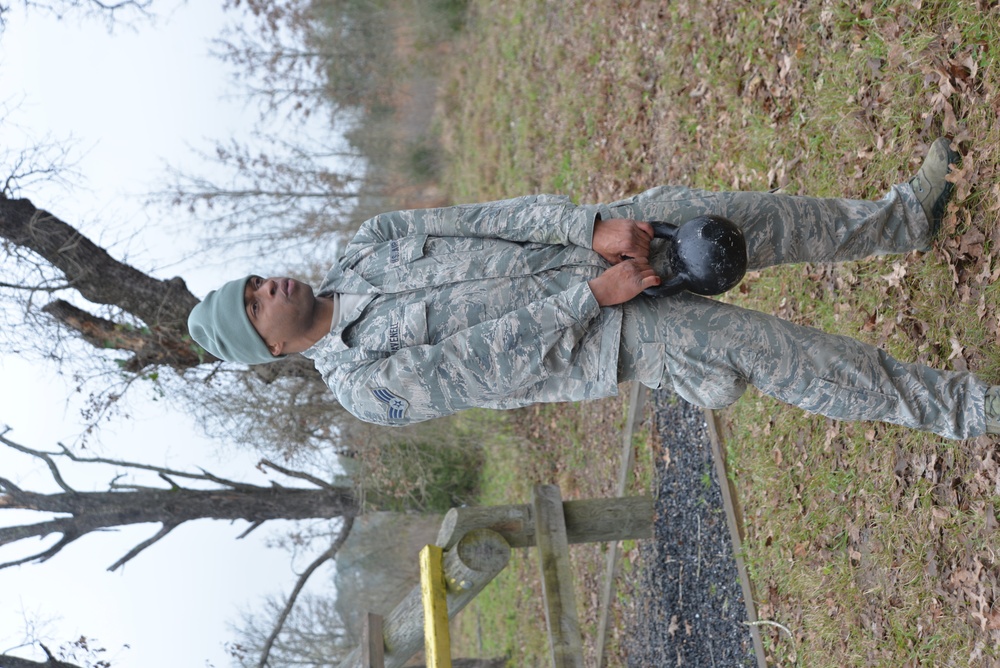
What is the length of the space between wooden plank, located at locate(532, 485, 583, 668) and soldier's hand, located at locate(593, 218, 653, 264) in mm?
2625

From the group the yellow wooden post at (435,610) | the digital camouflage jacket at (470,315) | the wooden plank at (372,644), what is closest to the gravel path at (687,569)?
the yellow wooden post at (435,610)

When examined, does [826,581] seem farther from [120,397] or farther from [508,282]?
[120,397]

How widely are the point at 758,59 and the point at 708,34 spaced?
80 cm

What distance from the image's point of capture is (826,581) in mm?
4531

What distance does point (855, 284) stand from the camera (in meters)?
4.72

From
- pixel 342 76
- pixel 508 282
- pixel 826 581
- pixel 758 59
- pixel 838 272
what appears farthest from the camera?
pixel 342 76

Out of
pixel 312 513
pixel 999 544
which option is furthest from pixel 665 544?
pixel 312 513

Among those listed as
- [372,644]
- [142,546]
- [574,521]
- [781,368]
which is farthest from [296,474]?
[781,368]

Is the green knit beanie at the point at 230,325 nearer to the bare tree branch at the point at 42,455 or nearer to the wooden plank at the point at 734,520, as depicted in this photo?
the wooden plank at the point at 734,520

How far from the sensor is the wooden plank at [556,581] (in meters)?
5.32

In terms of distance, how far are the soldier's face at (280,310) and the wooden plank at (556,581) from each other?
99.0 inches

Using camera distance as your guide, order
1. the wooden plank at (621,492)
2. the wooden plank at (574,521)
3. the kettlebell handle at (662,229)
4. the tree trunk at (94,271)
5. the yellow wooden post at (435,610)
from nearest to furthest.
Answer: the kettlebell handle at (662,229), the yellow wooden post at (435,610), the wooden plank at (574,521), the tree trunk at (94,271), the wooden plank at (621,492)

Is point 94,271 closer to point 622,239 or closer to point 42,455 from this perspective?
point 42,455

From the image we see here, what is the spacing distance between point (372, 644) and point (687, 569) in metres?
2.40
